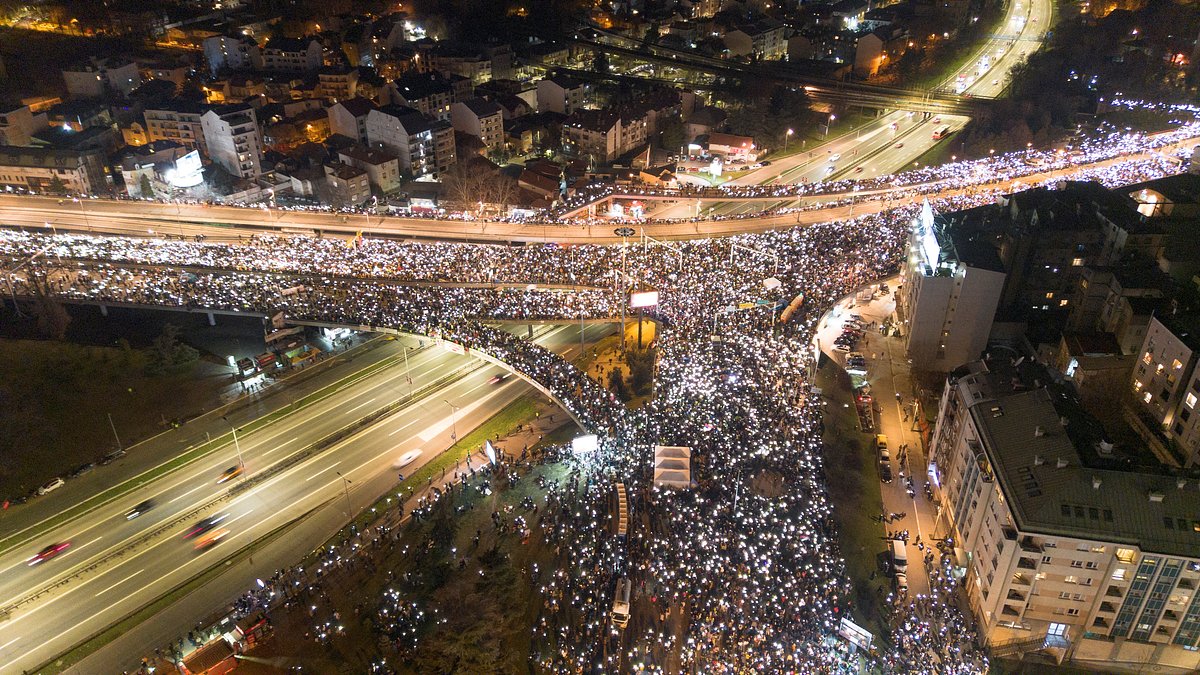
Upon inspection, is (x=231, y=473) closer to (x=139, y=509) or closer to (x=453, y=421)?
(x=139, y=509)

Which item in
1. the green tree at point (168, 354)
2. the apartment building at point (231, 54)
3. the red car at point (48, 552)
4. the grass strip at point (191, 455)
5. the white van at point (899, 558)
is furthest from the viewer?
the apartment building at point (231, 54)

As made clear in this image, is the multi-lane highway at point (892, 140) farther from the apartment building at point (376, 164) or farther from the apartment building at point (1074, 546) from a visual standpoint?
the apartment building at point (1074, 546)

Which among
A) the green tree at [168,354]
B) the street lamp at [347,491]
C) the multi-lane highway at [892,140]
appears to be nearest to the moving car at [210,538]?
the street lamp at [347,491]

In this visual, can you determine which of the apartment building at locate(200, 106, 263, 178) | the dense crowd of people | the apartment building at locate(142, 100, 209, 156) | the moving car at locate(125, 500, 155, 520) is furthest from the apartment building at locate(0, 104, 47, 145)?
the moving car at locate(125, 500, 155, 520)

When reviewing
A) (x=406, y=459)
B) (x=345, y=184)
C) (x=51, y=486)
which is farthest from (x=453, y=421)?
(x=345, y=184)

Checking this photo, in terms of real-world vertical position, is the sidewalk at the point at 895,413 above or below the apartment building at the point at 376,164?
below

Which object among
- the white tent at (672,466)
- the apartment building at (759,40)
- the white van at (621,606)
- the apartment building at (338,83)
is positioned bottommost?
the white van at (621,606)

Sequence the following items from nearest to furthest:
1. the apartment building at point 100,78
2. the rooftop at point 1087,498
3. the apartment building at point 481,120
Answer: the rooftop at point 1087,498, the apartment building at point 481,120, the apartment building at point 100,78
